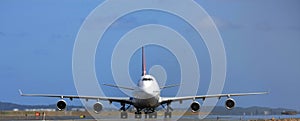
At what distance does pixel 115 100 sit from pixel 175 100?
6.96 metres

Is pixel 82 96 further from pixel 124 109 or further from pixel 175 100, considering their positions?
pixel 175 100

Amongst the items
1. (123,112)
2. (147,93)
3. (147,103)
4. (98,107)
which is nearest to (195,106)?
(147,103)

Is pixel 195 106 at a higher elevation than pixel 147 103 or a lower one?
higher

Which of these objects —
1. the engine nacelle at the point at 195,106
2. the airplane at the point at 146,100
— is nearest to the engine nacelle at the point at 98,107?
the airplane at the point at 146,100

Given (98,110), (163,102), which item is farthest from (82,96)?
(163,102)

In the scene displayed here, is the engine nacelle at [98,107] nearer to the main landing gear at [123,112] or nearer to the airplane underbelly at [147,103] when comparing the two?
the main landing gear at [123,112]

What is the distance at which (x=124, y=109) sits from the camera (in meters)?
75.1

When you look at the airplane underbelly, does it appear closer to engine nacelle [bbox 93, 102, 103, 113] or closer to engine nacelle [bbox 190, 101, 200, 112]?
engine nacelle [bbox 93, 102, 103, 113]

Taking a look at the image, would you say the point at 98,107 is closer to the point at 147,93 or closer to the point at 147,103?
the point at 147,103

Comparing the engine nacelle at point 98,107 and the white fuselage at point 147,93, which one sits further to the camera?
the engine nacelle at point 98,107

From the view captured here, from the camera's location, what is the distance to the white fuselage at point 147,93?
67438 mm

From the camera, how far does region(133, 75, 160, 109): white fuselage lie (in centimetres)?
6744

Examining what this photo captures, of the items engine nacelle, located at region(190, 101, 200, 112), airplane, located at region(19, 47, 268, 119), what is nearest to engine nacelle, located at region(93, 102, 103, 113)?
airplane, located at region(19, 47, 268, 119)

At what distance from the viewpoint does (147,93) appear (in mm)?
67188
